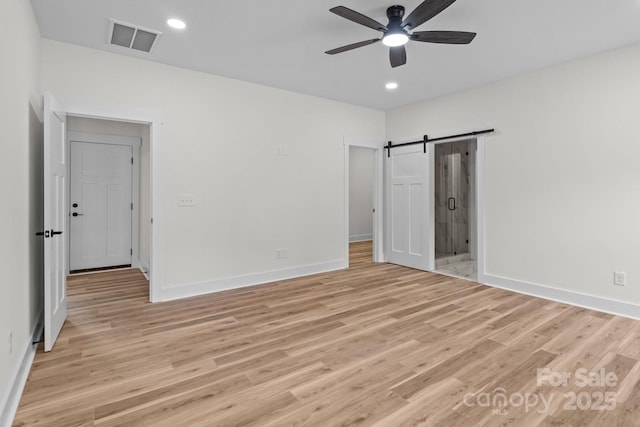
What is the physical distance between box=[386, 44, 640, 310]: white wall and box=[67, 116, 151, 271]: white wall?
4.85m

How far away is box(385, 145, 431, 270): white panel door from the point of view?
5.32 metres

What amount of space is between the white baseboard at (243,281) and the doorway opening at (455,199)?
2.42 meters

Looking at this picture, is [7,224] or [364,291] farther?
[364,291]

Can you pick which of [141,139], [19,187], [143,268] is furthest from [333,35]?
[143,268]

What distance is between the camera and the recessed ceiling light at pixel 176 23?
9.47 ft

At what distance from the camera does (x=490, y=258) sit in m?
4.52

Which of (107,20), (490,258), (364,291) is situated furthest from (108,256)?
(490,258)

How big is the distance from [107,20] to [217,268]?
2769 millimetres

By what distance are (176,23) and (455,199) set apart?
18.5ft

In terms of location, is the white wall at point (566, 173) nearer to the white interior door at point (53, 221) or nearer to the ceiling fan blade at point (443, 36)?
the ceiling fan blade at point (443, 36)

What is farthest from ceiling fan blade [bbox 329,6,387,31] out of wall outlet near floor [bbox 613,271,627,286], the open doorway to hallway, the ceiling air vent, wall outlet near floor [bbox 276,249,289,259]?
the open doorway to hallway

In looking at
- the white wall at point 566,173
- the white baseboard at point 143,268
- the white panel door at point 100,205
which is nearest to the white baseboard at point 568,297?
the white wall at point 566,173

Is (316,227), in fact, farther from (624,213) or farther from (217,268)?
(624,213)

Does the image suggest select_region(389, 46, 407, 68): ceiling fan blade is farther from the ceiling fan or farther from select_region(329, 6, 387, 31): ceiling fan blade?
select_region(329, 6, 387, 31): ceiling fan blade
